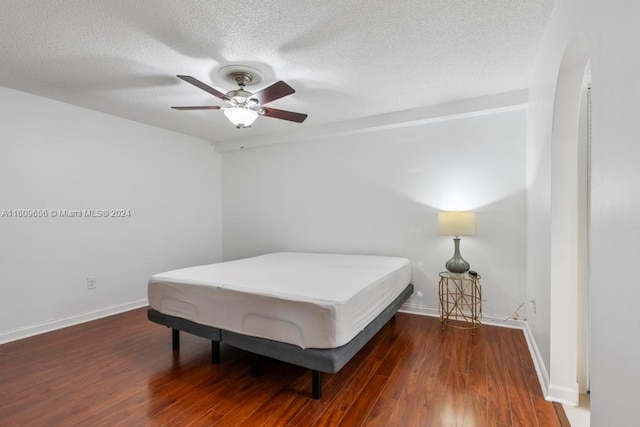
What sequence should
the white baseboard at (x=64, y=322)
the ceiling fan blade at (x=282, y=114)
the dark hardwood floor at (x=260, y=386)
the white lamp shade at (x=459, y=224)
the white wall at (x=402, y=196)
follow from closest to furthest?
1. the dark hardwood floor at (x=260, y=386)
2. the ceiling fan blade at (x=282, y=114)
3. the white baseboard at (x=64, y=322)
4. the white lamp shade at (x=459, y=224)
5. the white wall at (x=402, y=196)

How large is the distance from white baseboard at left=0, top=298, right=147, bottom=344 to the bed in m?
1.43

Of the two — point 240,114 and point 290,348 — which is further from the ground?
point 240,114

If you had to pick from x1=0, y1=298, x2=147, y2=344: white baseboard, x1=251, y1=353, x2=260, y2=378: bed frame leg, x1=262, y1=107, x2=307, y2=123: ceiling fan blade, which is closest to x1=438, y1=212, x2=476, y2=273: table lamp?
x1=262, y1=107, x2=307, y2=123: ceiling fan blade

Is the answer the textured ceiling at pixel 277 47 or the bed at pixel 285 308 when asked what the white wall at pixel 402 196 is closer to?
the textured ceiling at pixel 277 47

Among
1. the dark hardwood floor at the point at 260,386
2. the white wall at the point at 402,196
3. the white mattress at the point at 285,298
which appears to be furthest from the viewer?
the white wall at the point at 402,196

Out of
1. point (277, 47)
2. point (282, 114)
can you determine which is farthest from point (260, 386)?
point (277, 47)

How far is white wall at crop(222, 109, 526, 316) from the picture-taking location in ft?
10.6

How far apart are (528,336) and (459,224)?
114cm

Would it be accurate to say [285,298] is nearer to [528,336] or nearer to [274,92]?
[274,92]

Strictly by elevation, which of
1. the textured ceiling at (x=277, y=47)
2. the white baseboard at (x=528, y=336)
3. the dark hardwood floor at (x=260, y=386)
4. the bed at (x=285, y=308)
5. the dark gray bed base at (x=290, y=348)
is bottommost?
the dark hardwood floor at (x=260, y=386)

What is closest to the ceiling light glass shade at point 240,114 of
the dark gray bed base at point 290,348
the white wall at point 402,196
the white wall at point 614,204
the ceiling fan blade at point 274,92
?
the ceiling fan blade at point 274,92

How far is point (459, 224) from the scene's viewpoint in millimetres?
3074

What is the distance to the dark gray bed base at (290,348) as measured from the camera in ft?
6.08

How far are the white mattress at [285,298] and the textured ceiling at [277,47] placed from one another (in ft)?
5.67
